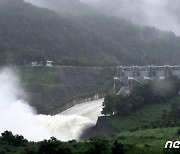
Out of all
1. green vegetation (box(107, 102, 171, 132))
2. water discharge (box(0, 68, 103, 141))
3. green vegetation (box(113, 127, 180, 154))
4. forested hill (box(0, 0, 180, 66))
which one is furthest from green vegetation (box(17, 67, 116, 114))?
green vegetation (box(113, 127, 180, 154))

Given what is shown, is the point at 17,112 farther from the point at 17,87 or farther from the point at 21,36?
the point at 21,36

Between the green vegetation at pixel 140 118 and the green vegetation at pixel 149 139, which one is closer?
the green vegetation at pixel 149 139

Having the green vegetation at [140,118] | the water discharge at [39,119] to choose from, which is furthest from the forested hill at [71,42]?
the green vegetation at [140,118]

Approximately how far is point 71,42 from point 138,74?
24.8 metres

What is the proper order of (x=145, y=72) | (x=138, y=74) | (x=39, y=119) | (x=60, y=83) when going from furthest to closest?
(x=138, y=74) < (x=145, y=72) < (x=60, y=83) < (x=39, y=119)

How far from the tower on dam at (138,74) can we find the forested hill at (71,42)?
11259 mm

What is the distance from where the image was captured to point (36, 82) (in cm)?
8831

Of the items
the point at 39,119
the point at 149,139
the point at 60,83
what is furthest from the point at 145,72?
the point at 149,139

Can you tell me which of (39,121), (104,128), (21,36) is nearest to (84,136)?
(104,128)

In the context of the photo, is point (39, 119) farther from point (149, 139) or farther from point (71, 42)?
point (71, 42)

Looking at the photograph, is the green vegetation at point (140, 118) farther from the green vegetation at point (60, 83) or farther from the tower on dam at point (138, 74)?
the tower on dam at point (138, 74)

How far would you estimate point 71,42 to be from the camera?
382ft

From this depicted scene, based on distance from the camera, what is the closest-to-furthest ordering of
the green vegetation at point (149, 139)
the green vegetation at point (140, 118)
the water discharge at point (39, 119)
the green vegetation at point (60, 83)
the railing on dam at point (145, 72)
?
the green vegetation at point (149, 139), the green vegetation at point (140, 118), the water discharge at point (39, 119), the green vegetation at point (60, 83), the railing on dam at point (145, 72)

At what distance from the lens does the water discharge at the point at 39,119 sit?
6844 cm
